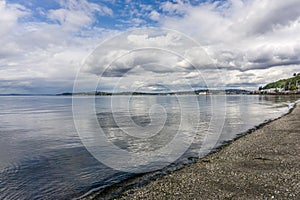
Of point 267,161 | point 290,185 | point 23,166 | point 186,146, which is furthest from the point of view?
point 186,146

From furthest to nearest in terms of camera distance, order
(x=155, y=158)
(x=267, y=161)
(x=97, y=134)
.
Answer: (x=97, y=134), (x=155, y=158), (x=267, y=161)

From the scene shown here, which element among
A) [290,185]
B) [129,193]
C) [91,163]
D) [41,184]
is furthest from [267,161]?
[41,184]

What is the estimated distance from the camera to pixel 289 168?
13055 mm

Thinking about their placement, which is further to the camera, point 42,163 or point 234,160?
point 42,163

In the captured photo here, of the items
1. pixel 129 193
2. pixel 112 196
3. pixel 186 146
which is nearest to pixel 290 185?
pixel 129 193

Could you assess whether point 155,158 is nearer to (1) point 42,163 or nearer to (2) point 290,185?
(1) point 42,163

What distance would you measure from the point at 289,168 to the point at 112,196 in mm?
9485

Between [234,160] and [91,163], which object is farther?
[91,163]

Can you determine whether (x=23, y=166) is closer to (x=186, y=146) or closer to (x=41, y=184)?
(x=41, y=184)

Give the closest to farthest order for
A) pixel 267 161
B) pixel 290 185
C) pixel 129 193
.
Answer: pixel 290 185
pixel 129 193
pixel 267 161

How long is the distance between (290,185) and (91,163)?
12305 mm

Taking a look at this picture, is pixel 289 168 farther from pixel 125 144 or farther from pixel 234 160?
pixel 125 144

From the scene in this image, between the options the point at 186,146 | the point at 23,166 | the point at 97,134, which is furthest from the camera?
the point at 97,134

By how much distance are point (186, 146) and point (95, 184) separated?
11059 millimetres
